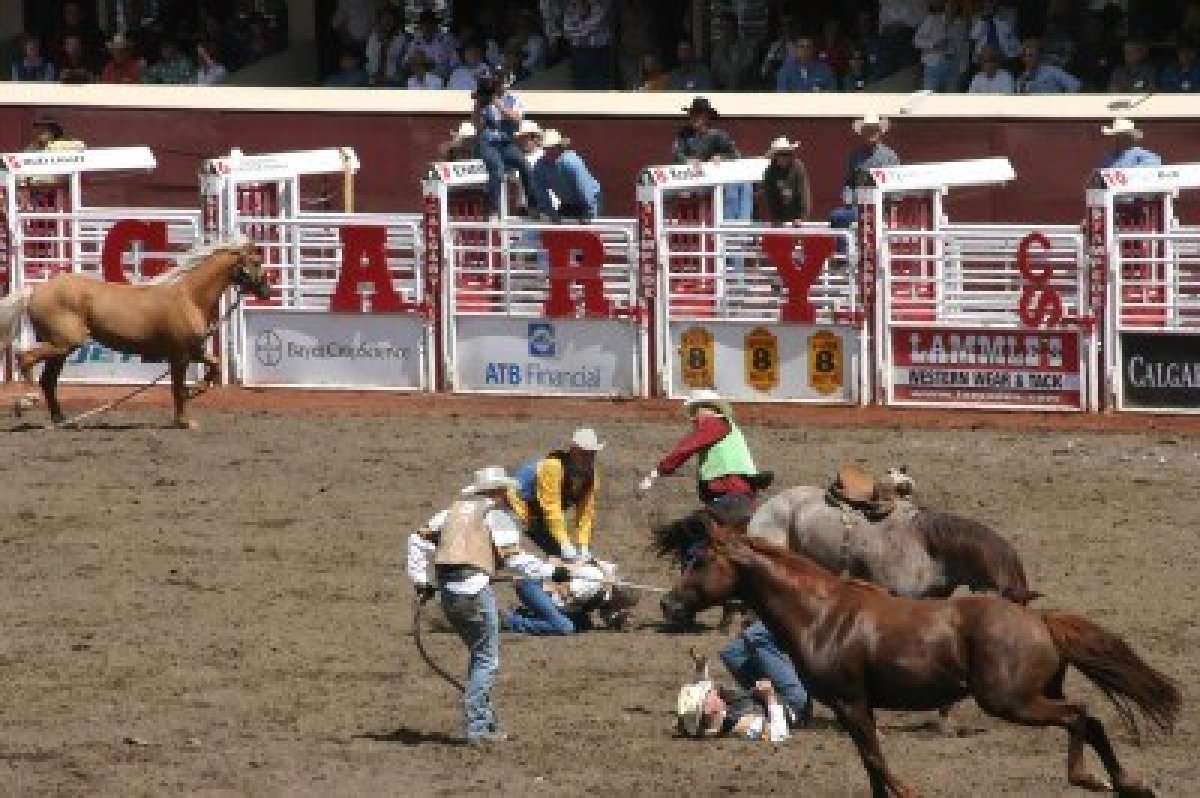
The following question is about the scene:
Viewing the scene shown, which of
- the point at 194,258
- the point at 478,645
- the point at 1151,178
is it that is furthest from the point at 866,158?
the point at 478,645

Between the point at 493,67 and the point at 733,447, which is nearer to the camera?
the point at 733,447

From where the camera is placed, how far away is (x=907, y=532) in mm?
14891

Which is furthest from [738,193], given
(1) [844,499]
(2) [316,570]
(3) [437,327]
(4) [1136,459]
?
(1) [844,499]

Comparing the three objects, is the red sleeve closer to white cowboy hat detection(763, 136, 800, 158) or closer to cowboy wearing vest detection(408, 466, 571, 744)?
cowboy wearing vest detection(408, 466, 571, 744)

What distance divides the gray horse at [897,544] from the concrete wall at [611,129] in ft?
36.8

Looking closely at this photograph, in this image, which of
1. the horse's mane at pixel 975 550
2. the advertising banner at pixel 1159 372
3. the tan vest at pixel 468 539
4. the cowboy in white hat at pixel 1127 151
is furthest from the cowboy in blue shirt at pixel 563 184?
the tan vest at pixel 468 539

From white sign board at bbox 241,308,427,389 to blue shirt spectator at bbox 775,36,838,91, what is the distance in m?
5.70

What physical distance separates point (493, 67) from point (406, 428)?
27.8ft

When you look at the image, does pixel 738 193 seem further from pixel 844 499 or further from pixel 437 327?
pixel 844 499

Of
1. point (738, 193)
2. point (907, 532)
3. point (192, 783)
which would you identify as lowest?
point (192, 783)

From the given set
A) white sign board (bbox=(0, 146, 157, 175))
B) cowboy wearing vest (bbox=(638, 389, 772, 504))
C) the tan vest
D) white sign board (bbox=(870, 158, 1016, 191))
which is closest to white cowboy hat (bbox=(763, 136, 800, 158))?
white sign board (bbox=(870, 158, 1016, 191))

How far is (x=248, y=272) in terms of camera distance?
23.9 m

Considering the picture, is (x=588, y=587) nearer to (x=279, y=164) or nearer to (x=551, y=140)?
(x=551, y=140)

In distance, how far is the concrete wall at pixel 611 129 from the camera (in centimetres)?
2633
